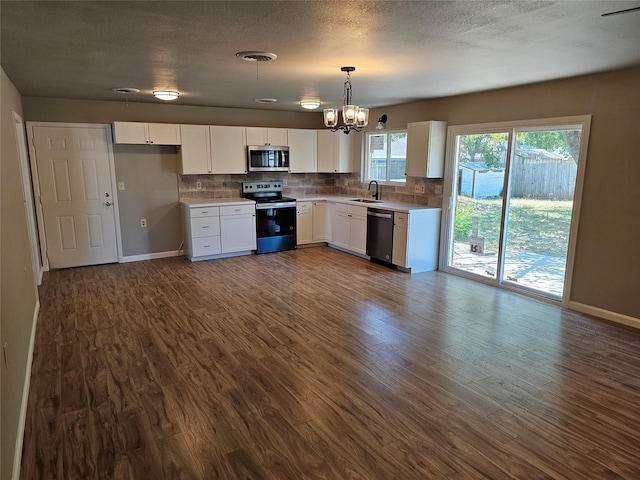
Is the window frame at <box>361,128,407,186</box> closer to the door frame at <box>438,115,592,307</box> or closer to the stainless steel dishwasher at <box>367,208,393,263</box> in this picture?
the stainless steel dishwasher at <box>367,208,393,263</box>

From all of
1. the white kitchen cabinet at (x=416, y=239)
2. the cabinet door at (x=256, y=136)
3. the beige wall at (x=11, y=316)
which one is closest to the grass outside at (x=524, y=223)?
the white kitchen cabinet at (x=416, y=239)

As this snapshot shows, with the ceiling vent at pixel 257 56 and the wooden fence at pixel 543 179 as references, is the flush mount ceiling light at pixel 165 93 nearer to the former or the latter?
the ceiling vent at pixel 257 56

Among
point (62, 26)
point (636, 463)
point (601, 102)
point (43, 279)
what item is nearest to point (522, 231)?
point (601, 102)

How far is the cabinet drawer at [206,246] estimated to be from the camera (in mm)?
6246

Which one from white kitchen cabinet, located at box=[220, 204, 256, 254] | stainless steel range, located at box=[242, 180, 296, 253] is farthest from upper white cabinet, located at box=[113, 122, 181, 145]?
stainless steel range, located at box=[242, 180, 296, 253]

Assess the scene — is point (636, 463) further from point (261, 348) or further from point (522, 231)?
point (522, 231)

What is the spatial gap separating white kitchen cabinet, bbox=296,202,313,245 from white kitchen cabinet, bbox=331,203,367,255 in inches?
16.6

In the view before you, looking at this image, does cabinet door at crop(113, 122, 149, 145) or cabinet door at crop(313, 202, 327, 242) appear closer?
cabinet door at crop(113, 122, 149, 145)

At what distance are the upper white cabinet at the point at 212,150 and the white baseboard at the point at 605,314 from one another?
16.4 feet

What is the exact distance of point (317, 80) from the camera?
4246 millimetres

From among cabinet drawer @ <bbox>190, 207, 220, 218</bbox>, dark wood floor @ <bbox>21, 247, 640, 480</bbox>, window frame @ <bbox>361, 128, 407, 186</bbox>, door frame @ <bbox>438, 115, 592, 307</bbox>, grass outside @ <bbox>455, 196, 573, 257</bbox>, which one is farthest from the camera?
window frame @ <bbox>361, 128, 407, 186</bbox>

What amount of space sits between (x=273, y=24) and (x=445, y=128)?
370 centimetres

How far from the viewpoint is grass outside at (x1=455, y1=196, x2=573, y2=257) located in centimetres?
447

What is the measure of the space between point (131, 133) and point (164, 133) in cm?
45
